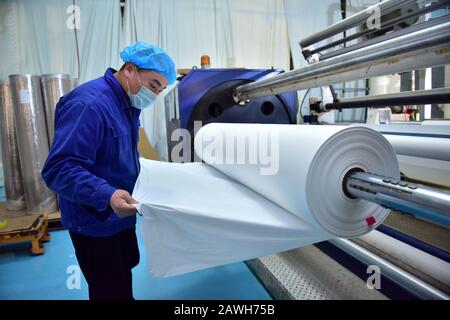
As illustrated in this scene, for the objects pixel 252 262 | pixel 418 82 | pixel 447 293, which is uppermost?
pixel 418 82

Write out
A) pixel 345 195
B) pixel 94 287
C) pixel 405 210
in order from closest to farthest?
pixel 405 210 → pixel 345 195 → pixel 94 287

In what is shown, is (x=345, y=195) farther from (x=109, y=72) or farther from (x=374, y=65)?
(x=109, y=72)

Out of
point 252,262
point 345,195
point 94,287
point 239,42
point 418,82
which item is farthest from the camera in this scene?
point 239,42

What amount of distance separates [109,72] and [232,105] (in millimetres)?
856

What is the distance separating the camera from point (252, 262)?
5.53ft

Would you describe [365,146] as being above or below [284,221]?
above

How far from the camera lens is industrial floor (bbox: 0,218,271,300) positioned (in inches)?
59.8

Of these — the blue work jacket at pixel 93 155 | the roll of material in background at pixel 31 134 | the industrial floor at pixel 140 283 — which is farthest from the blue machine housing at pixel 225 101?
the roll of material in background at pixel 31 134

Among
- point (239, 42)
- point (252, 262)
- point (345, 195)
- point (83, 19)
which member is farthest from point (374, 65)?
point (83, 19)

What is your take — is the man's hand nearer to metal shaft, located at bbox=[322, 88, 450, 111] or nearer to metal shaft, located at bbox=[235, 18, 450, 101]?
metal shaft, located at bbox=[235, 18, 450, 101]

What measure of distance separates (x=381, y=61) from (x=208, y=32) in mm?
2988

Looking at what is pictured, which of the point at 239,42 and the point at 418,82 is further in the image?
the point at 239,42

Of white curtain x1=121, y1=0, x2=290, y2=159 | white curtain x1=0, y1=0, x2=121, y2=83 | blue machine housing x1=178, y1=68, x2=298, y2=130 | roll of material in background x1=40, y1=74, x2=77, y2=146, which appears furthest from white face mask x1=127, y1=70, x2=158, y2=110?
white curtain x1=0, y1=0, x2=121, y2=83

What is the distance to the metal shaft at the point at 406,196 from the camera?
0.53 m
